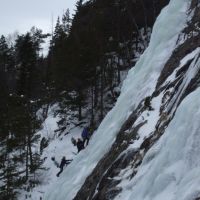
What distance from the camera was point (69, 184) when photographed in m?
14.3

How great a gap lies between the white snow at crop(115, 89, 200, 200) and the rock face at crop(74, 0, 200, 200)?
124 centimetres

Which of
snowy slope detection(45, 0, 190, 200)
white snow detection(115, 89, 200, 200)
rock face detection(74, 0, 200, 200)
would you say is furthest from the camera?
snowy slope detection(45, 0, 190, 200)

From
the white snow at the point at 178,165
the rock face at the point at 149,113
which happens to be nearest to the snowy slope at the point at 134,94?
the rock face at the point at 149,113

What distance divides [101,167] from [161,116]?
256 centimetres

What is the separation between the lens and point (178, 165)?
6.87 metres

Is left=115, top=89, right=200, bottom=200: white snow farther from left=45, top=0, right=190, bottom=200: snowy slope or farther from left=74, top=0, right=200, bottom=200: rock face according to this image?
left=45, top=0, right=190, bottom=200: snowy slope

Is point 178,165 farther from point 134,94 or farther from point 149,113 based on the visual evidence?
point 134,94

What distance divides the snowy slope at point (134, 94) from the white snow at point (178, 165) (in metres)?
5.27

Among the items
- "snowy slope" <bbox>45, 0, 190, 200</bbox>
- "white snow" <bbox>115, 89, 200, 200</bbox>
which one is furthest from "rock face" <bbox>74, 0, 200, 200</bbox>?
"white snow" <bbox>115, 89, 200, 200</bbox>

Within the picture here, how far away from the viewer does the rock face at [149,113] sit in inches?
374

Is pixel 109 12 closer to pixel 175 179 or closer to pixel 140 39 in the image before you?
pixel 140 39

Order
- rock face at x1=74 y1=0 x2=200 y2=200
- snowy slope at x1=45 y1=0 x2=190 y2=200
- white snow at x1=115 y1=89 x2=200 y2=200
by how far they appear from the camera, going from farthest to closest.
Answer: snowy slope at x1=45 y1=0 x2=190 y2=200, rock face at x1=74 y1=0 x2=200 y2=200, white snow at x1=115 y1=89 x2=200 y2=200

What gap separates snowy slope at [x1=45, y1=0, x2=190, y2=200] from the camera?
13.6 metres

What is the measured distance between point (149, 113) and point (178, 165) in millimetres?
4577
